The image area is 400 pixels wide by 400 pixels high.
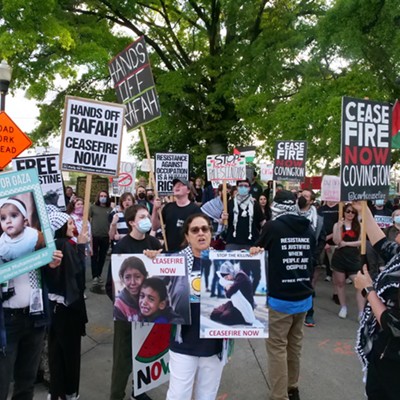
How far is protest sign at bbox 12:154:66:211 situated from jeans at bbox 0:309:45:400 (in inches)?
100

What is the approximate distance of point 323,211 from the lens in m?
8.86

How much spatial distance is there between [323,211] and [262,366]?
5005mm

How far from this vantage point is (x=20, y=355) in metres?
2.97

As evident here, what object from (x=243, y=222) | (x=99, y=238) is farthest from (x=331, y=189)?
(x=99, y=238)

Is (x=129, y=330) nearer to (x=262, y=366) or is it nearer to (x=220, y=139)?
(x=262, y=366)

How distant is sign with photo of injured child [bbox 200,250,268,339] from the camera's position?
2863 millimetres

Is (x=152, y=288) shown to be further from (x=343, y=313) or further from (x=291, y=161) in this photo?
(x=291, y=161)

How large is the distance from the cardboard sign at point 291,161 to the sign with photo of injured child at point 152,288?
7.35 m

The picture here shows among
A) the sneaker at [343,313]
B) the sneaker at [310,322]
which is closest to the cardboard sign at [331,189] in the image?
the sneaker at [343,313]

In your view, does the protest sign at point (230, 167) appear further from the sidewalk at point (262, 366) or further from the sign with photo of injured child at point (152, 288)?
the sign with photo of injured child at point (152, 288)

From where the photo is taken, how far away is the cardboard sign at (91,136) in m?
3.97

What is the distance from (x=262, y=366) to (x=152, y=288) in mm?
2272

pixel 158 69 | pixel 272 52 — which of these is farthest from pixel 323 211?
pixel 158 69

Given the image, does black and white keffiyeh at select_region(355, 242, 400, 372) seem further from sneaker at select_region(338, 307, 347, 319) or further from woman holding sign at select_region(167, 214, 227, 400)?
sneaker at select_region(338, 307, 347, 319)
